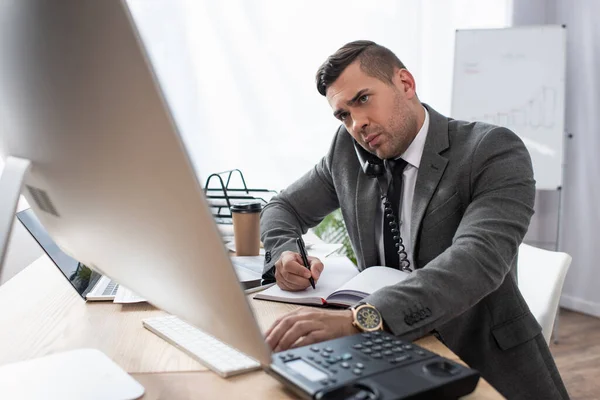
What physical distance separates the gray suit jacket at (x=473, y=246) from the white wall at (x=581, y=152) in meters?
2.54

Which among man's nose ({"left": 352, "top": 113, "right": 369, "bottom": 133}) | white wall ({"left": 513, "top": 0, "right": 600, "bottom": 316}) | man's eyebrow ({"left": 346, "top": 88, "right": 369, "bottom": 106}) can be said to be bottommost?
white wall ({"left": 513, "top": 0, "right": 600, "bottom": 316})

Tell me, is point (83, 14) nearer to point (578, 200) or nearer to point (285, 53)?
point (285, 53)

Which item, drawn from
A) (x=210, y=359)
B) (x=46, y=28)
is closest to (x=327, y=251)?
(x=210, y=359)

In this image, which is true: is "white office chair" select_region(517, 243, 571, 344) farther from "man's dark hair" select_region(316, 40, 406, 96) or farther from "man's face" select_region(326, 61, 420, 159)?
"man's dark hair" select_region(316, 40, 406, 96)

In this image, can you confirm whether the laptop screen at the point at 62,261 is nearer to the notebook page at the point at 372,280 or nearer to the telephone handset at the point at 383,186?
the notebook page at the point at 372,280

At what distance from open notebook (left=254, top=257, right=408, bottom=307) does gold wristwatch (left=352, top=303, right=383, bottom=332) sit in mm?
185

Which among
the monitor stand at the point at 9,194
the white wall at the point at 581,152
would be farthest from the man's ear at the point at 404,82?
the white wall at the point at 581,152

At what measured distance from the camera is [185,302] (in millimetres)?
707

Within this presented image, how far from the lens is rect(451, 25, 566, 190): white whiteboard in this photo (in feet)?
12.1

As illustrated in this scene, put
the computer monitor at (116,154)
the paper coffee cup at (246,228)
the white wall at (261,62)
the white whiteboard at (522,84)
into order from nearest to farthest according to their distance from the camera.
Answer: the computer monitor at (116,154) → the paper coffee cup at (246,228) → the white wall at (261,62) → the white whiteboard at (522,84)

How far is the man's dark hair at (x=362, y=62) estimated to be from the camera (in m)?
1.58

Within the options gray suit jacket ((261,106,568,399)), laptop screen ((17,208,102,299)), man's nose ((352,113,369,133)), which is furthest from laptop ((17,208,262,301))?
man's nose ((352,113,369,133))

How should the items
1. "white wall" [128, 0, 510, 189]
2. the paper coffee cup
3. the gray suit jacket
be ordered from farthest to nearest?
"white wall" [128, 0, 510, 189]
the paper coffee cup
the gray suit jacket

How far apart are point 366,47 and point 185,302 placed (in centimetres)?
105
